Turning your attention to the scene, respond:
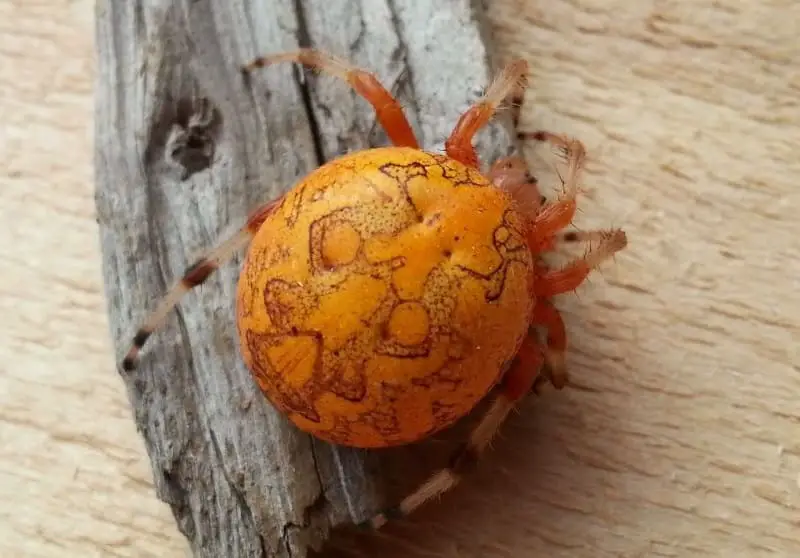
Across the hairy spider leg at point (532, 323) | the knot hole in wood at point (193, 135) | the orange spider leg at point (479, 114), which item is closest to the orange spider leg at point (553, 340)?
the hairy spider leg at point (532, 323)

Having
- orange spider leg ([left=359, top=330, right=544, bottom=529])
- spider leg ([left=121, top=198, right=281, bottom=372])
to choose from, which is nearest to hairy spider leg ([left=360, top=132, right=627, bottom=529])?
orange spider leg ([left=359, top=330, right=544, bottom=529])

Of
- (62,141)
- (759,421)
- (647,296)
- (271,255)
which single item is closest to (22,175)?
(62,141)

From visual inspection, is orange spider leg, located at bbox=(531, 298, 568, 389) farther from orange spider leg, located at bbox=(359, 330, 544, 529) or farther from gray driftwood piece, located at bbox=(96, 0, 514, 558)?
gray driftwood piece, located at bbox=(96, 0, 514, 558)

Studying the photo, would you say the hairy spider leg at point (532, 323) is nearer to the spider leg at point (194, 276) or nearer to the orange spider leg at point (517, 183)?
the orange spider leg at point (517, 183)

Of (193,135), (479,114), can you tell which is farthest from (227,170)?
(479,114)

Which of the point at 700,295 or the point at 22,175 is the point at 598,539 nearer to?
the point at 700,295

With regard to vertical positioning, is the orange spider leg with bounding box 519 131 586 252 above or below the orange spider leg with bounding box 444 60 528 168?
below
